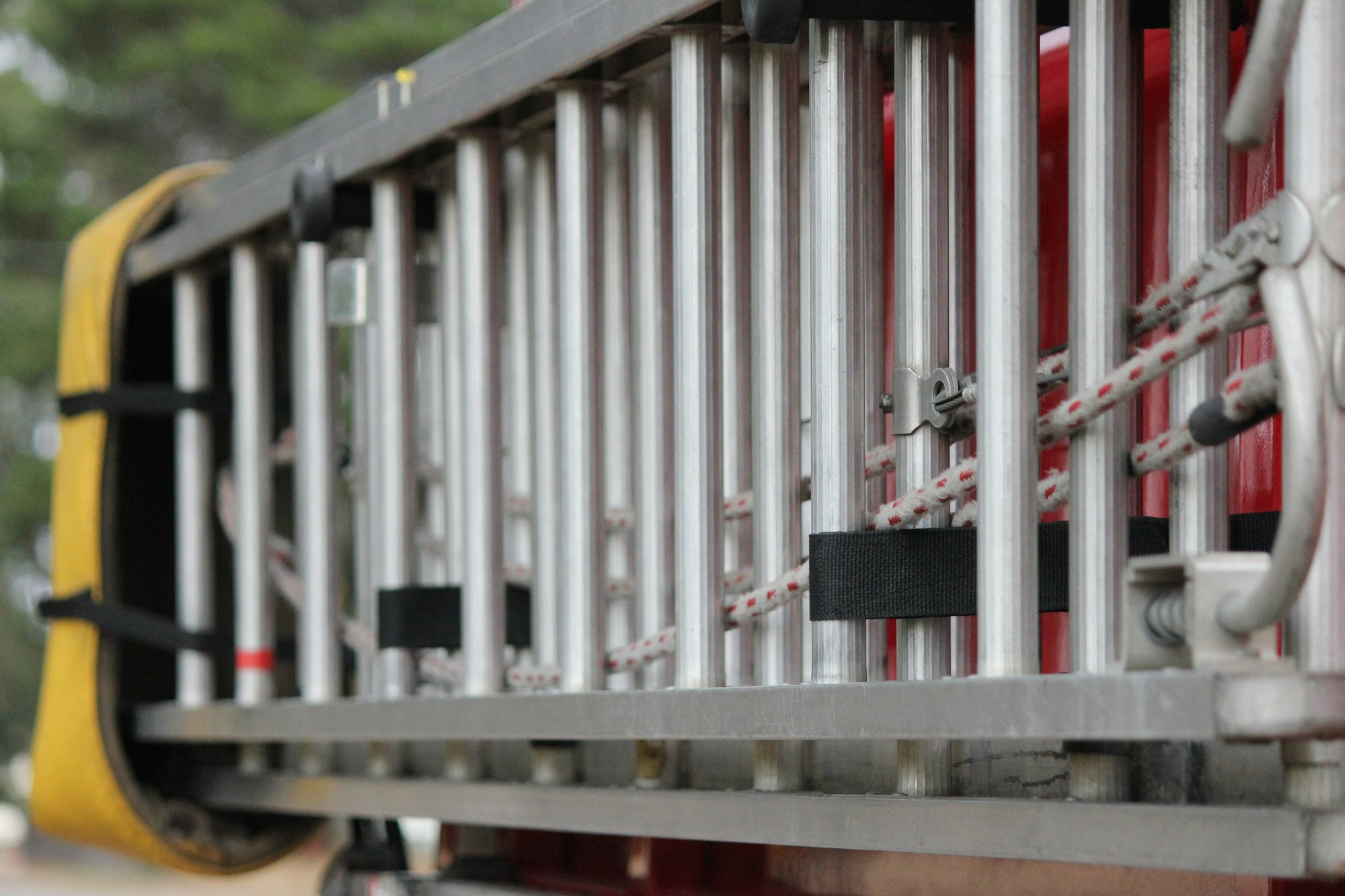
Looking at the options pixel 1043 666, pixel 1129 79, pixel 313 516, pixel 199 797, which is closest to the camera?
pixel 1129 79

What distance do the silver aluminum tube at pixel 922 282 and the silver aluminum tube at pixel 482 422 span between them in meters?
0.72

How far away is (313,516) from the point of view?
2848 mm

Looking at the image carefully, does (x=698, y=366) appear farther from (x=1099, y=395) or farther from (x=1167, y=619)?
(x=1167, y=619)

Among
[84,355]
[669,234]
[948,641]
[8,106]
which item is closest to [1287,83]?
[948,641]

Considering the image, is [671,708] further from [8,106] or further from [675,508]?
[8,106]

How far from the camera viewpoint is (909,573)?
168 cm

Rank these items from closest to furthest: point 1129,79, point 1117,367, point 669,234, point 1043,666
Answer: point 1117,367
point 1129,79
point 1043,666
point 669,234

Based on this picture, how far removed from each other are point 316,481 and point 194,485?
52cm

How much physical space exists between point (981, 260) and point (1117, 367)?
0.42 feet

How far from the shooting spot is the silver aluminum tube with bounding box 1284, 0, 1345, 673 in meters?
1.27

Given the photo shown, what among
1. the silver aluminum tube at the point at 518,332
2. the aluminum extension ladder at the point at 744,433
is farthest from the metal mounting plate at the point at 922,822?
the silver aluminum tube at the point at 518,332

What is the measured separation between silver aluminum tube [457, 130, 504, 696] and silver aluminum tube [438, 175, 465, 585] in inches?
0.9

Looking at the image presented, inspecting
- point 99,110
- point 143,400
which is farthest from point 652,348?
point 99,110

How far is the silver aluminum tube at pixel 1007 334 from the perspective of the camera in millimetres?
1485
